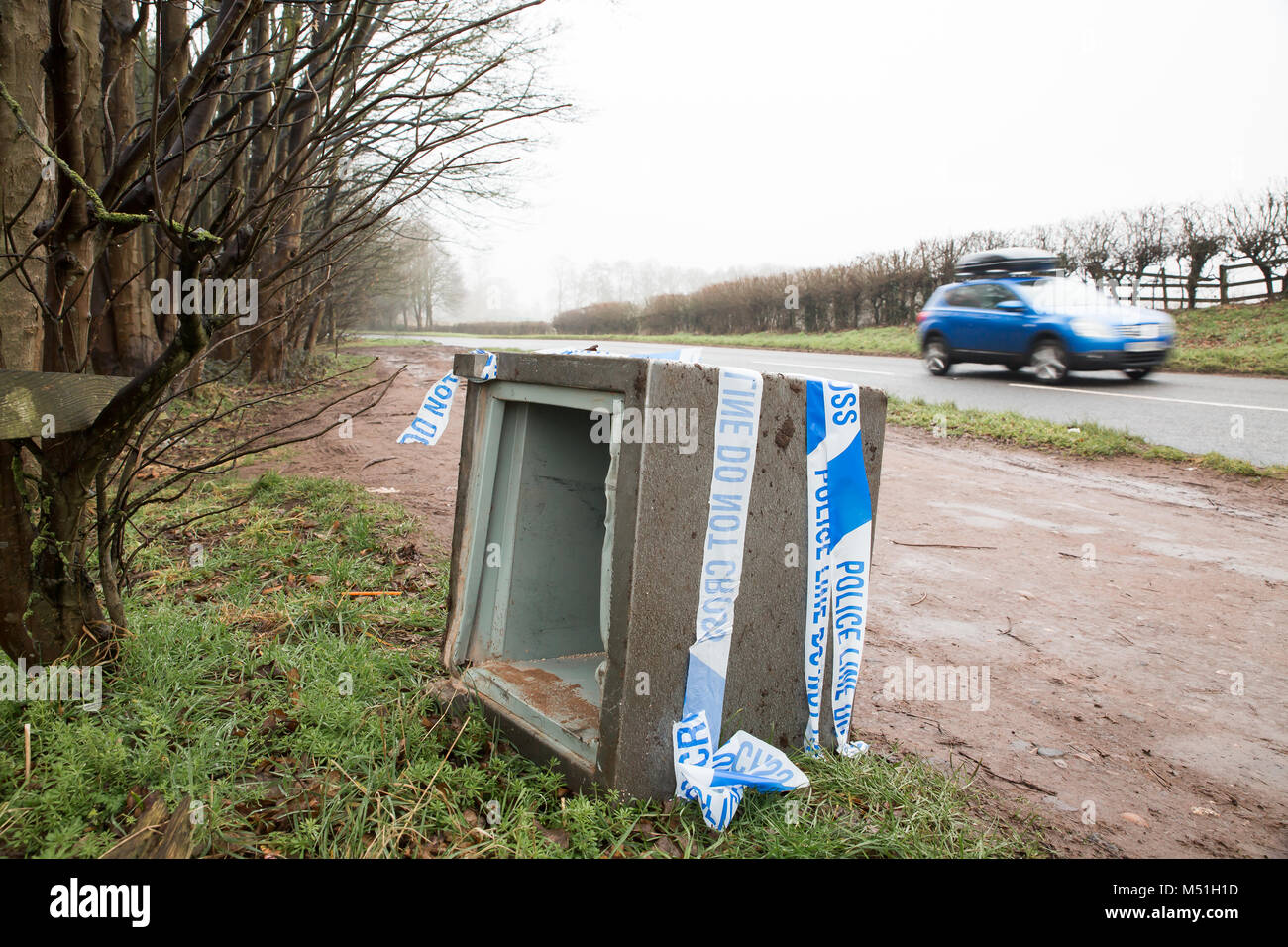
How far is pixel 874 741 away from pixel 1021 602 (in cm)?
190

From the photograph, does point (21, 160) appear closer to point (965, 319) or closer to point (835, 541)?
point (835, 541)

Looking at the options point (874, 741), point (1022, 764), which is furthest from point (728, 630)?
point (1022, 764)

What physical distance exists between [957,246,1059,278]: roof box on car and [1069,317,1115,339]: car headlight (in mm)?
Answer: 3644

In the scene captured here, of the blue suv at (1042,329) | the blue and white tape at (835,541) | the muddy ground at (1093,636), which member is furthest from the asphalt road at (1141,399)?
the blue and white tape at (835,541)

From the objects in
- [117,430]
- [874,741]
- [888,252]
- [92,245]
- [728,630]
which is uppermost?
[888,252]

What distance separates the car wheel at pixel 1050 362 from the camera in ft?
38.9

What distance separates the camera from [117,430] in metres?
2.48

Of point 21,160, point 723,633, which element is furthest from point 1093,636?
point 21,160

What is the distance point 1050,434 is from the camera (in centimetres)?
866

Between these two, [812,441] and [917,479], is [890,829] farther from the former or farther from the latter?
[917,479]

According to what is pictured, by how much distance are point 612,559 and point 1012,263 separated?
16009mm

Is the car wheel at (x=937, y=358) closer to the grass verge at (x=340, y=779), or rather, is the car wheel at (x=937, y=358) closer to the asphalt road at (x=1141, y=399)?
the asphalt road at (x=1141, y=399)

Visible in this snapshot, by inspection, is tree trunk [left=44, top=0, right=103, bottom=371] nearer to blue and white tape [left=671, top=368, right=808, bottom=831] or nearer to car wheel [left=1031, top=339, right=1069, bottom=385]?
blue and white tape [left=671, top=368, right=808, bottom=831]

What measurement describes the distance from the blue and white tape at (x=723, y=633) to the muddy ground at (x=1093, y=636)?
845 mm
